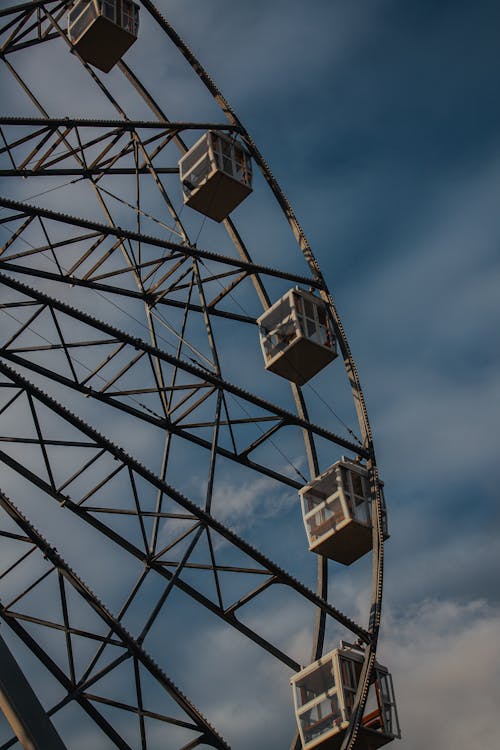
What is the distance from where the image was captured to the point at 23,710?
16.5m

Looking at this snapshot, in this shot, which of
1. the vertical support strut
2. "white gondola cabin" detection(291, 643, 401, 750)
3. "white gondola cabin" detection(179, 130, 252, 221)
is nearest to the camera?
the vertical support strut

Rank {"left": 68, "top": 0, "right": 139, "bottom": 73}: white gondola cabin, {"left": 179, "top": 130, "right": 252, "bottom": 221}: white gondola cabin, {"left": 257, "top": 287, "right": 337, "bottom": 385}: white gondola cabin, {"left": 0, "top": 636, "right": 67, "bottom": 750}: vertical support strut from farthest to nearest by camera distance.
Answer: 1. {"left": 68, "top": 0, "right": 139, "bottom": 73}: white gondola cabin
2. {"left": 179, "top": 130, "right": 252, "bottom": 221}: white gondola cabin
3. {"left": 257, "top": 287, "right": 337, "bottom": 385}: white gondola cabin
4. {"left": 0, "top": 636, "right": 67, "bottom": 750}: vertical support strut

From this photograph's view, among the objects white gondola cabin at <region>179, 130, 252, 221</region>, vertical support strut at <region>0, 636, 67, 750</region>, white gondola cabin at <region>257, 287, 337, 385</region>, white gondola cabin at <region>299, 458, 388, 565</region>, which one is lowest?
vertical support strut at <region>0, 636, 67, 750</region>

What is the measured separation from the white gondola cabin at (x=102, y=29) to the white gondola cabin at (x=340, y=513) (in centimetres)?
977

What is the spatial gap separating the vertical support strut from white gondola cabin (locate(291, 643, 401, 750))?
5320 millimetres

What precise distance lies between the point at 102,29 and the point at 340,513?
11.0 m

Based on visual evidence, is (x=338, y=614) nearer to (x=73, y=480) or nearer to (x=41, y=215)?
(x=73, y=480)

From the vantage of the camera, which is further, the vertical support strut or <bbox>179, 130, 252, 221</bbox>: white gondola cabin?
<bbox>179, 130, 252, 221</bbox>: white gondola cabin

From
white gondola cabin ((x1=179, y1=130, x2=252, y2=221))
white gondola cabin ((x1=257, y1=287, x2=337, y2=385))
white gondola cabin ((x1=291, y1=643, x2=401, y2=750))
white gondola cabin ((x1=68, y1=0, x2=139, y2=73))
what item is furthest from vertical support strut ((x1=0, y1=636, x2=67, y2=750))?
white gondola cabin ((x1=68, y1=0, x2=139, y2=73))

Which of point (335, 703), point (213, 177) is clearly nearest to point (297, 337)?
point (213, 177)

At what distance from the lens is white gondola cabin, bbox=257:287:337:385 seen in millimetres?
23266

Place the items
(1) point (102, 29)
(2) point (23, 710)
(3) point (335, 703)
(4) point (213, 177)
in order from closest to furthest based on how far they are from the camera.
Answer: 1. (2) point (23, 710)
2. (3) point (335, 703)
3. (4) point (213, 177)
4. (1) point (102, 29)

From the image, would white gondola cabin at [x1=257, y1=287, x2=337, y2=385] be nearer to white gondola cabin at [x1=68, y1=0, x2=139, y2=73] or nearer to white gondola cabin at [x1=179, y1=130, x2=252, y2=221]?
white gondola cabin at [x1=179, y1=130, x2=252, y2=221]

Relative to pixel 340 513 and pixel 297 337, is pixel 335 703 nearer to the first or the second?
pixel 340 513
